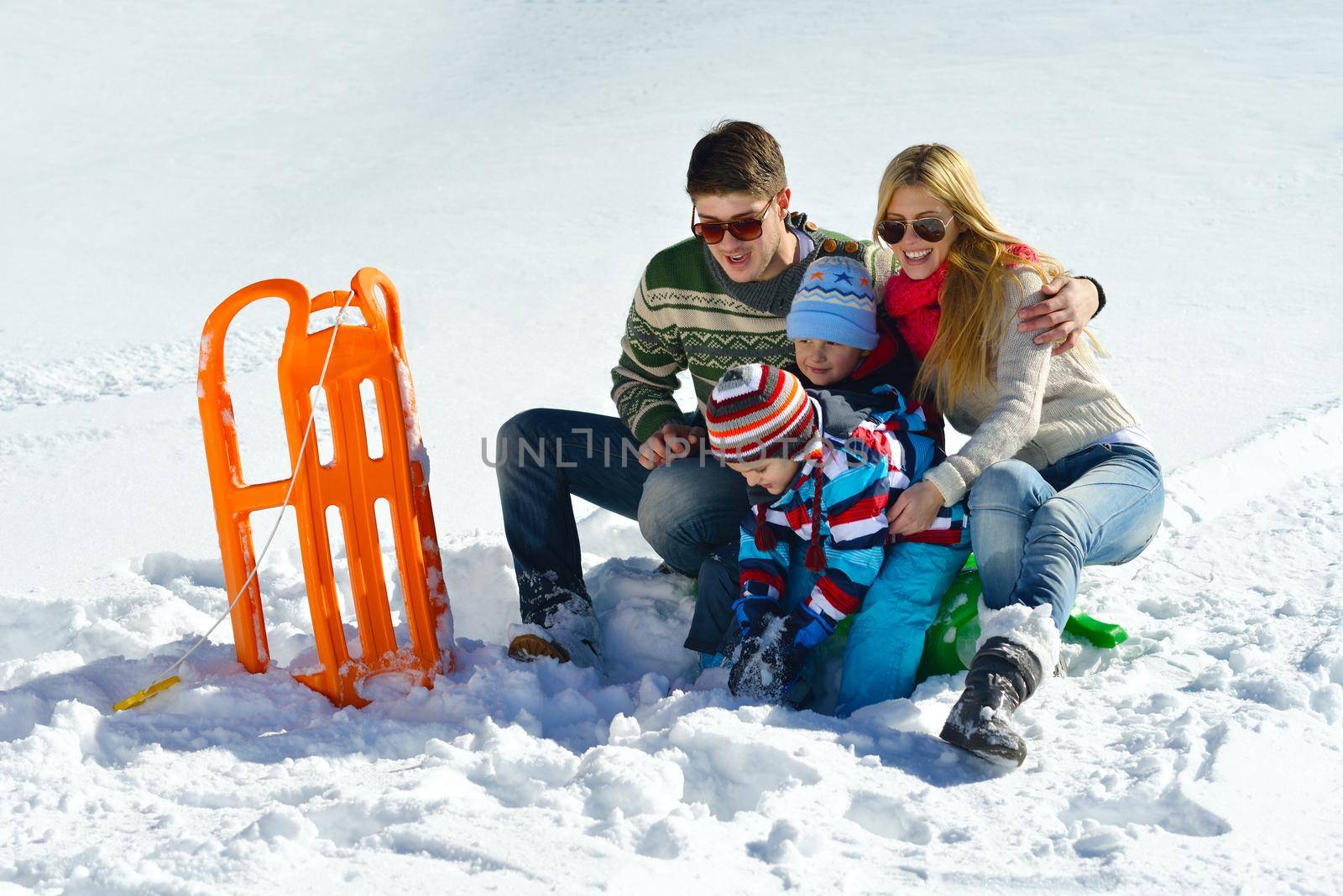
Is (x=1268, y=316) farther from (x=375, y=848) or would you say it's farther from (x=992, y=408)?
(x=375, y=848)

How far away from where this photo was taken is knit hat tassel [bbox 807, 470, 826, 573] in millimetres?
2652

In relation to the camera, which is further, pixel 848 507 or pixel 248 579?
pixel 248 579

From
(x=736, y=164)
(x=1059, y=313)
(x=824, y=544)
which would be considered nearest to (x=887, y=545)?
(x=824, y=544)

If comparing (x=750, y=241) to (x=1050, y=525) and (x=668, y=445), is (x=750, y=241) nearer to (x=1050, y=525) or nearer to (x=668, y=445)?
(x=668, y=445)

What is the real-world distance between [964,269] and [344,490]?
1506 millimetres

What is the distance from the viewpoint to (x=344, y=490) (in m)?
2.78

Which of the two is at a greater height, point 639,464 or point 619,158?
point 619,158

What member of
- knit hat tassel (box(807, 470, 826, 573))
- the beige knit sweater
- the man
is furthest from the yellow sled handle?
the beige knit sweater

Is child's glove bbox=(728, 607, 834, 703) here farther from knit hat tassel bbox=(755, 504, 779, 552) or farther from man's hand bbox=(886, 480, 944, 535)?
man's hand bbox=(886, 480, 944, 535)

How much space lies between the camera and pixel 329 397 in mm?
2721

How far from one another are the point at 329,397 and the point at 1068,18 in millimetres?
13626

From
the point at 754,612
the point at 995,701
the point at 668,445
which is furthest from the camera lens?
the point at 668,445

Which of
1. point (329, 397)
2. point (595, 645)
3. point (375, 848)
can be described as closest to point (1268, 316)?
point (595, 645)

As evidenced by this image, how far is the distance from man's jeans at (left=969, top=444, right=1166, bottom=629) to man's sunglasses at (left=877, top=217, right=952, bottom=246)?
0.55m
